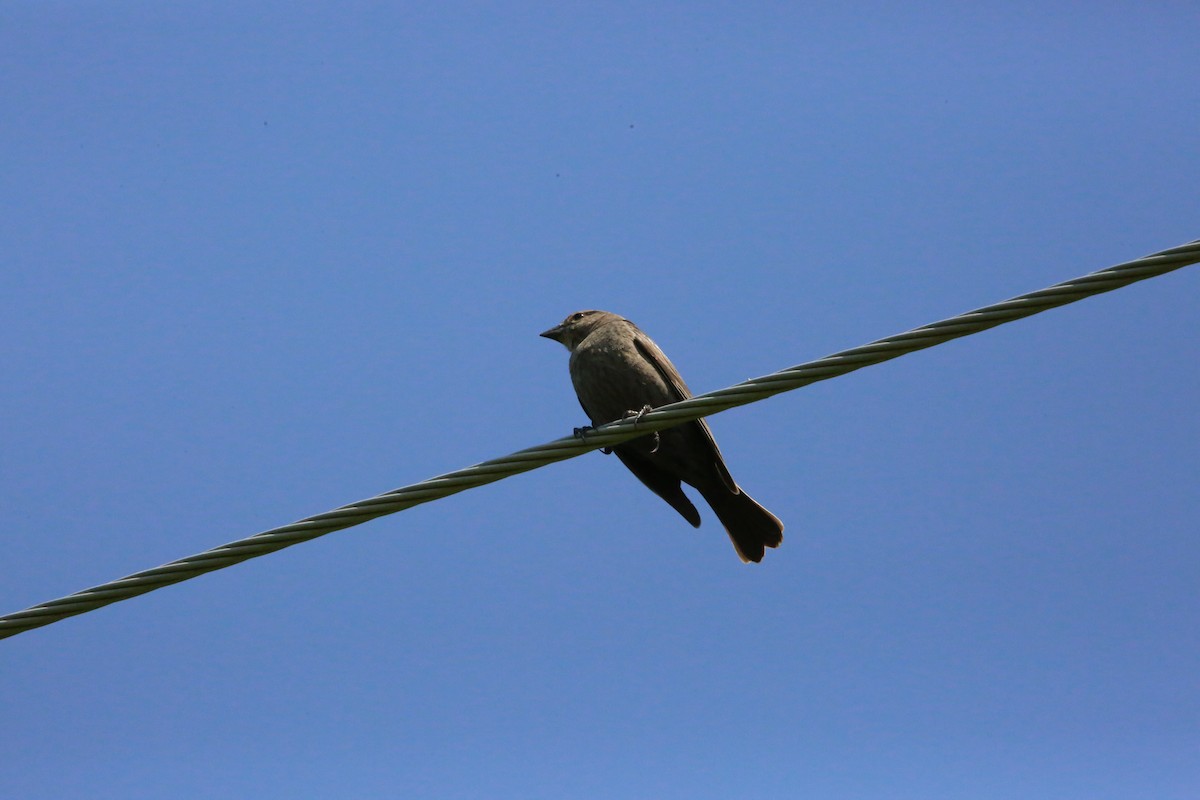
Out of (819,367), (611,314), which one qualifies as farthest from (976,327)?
(611,314)

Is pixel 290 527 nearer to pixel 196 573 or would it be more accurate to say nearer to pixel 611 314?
pixel 196 573

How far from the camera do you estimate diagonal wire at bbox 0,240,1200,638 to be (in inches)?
149

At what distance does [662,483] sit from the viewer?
722 cm

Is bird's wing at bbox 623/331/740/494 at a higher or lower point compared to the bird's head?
lower

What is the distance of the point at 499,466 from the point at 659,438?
2702 mm

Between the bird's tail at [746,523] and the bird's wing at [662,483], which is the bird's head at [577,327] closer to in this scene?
the bird's wing at [662,483]

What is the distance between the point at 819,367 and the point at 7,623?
2820mm

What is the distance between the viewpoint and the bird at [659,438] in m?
6.77

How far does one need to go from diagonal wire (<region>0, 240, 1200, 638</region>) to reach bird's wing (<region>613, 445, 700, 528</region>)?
9.56 feet

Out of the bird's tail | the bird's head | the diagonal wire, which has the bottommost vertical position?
the diagonal wire

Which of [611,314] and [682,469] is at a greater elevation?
[611,314]

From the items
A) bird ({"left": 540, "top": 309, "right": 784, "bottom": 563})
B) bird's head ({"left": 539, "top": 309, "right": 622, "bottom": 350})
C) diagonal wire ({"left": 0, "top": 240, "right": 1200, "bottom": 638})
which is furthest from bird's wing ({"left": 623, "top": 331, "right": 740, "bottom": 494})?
diagonal wire ({"left": 0, "top": 240, "right": 1200, "bottom": 638})

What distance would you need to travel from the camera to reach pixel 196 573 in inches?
152

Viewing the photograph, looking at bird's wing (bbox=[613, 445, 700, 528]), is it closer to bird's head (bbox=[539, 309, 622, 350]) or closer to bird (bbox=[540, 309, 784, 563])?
bird (bbox=[540, 309, 784, 563])
